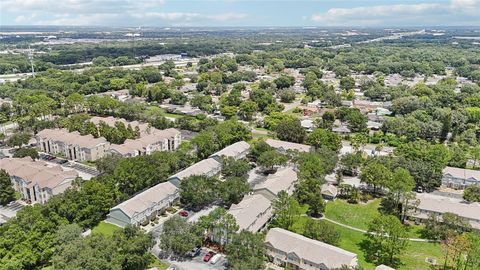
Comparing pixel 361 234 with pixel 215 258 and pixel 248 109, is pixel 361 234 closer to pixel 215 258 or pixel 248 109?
pixel 215 258

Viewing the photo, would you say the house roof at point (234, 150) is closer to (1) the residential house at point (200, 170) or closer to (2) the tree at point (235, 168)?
(1) the residential house at point (200, 170)

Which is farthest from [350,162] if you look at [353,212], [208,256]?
[208,256]

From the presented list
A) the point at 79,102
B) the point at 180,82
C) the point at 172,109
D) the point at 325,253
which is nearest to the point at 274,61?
the point at 180,82

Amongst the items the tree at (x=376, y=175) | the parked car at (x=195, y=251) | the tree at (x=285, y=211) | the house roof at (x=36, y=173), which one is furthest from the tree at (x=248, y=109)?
the parked car at (x=195, y=251)

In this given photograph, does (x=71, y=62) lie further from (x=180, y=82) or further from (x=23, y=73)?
(x=180, y=82)

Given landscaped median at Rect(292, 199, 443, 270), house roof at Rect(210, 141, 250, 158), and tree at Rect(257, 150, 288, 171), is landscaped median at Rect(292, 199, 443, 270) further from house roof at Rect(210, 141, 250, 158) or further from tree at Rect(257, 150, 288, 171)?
house roof at Rect(210, 141, 250, 158)

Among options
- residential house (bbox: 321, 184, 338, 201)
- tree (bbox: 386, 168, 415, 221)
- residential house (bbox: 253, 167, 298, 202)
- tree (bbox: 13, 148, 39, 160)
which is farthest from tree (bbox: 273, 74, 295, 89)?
tree (bbox: 13, 148, 39, 160)
